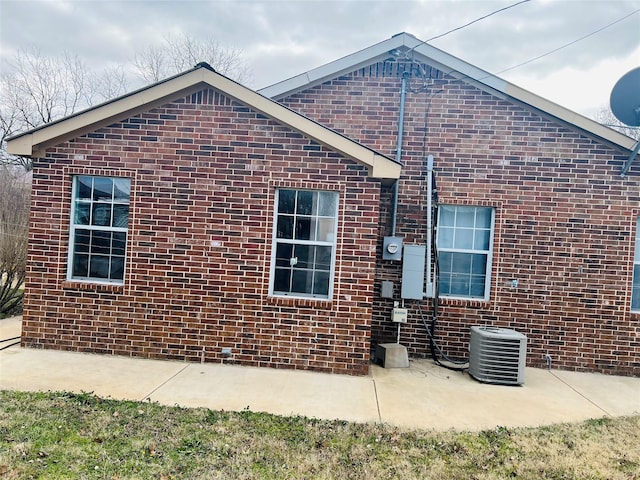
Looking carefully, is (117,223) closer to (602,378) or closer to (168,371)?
(168,371)

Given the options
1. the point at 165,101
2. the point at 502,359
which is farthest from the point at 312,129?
the point at 502,359

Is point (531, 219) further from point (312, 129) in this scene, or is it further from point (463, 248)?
point (312, 129)

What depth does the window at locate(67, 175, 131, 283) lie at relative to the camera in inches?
269

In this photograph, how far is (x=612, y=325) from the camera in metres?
7.41

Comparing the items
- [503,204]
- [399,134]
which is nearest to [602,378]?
[503,204]

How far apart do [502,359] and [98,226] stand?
6579 millimetres

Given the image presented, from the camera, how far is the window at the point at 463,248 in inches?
304

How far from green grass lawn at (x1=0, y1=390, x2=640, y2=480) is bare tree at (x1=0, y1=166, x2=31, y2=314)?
5.87 m

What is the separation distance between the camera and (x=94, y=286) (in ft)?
22.1

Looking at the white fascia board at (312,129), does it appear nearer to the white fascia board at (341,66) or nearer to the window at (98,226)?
the white fascia board at (341,66)

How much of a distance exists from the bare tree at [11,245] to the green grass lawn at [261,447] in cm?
587

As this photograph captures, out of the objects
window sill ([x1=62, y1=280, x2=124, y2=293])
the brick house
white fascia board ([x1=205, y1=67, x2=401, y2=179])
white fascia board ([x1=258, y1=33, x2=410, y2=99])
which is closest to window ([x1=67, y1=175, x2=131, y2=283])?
the brick house

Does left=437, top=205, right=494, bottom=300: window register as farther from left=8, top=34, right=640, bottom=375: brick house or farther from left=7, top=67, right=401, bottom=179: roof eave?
left=7, top=67, right=401, bottom=179: roof eave

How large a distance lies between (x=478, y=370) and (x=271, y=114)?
500cm
